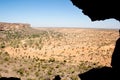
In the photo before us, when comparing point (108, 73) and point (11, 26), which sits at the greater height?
point (11, 26)

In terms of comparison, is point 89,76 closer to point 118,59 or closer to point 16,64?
point 118,59

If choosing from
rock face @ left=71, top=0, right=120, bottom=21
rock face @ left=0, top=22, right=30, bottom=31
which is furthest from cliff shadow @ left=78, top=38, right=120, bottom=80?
rock face @ left=0, top=22, right=30, bottom=31

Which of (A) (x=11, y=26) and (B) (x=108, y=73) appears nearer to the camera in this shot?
(B) (x=108, y=73)

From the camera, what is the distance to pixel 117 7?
12453 millimetres

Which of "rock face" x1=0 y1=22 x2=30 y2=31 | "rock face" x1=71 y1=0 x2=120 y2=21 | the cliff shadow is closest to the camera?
"rock face" x1=71 y1=0 x2=120 y2=21

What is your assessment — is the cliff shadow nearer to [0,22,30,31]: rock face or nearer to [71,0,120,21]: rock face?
[71,0,120,21]: rock face

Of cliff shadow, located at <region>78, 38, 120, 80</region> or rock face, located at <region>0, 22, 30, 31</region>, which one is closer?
cliff shadow, located at <region>78, 38, 120, 80</region>

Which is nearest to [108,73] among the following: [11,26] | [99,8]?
[99,8]

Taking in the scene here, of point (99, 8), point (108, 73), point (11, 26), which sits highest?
point (99, 8)

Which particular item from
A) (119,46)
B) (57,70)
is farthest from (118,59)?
(57,70)

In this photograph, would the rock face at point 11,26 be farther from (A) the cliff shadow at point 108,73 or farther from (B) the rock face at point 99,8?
(B) the rock face at point 99,8

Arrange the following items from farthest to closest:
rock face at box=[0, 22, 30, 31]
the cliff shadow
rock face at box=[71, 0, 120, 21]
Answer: rock face at box=[0, 22, 30, 31], the cliff shadow, rock face at box=[71, 0, 120, 21]

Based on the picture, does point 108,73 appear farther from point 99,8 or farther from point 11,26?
point 11,26

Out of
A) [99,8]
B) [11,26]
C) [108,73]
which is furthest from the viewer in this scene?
[11,26]
